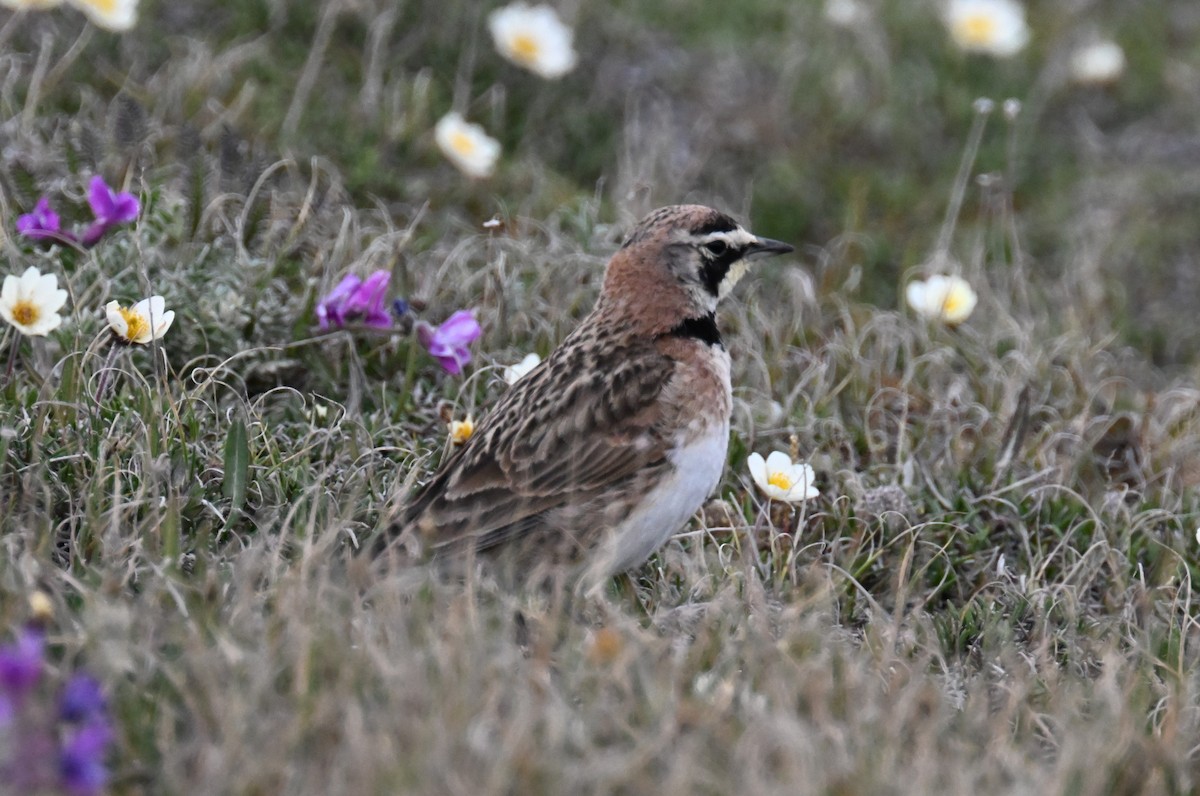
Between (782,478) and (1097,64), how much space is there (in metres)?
5.20

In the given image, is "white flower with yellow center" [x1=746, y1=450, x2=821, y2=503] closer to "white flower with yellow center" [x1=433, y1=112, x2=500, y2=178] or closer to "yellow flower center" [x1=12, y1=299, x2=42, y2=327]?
"yellow flower center" [x1=12, y1=299, x2=42, y2=327]

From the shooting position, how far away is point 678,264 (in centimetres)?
528

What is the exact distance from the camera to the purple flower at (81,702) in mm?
3207

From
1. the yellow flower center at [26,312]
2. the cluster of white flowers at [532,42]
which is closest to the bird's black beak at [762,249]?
the yellow flower center at [26,312]

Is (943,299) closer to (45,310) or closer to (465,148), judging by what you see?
(465,148)

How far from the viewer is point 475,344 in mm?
5941

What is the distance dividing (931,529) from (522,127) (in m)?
3.71

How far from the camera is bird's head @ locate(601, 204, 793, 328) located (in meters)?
5.23

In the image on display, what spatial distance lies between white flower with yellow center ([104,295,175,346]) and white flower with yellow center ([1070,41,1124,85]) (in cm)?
633

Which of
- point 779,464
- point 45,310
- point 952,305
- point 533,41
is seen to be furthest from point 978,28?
point 45,310

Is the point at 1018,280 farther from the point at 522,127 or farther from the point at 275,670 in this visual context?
the point at 275,670

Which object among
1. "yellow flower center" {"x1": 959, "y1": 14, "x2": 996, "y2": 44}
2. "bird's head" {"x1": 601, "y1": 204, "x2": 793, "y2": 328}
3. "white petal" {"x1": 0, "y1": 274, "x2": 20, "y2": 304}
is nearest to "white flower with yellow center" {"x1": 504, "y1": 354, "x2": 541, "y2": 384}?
"bird's head" {"x1": 601, "y1": 204, "x2": 793, "y2": 328}

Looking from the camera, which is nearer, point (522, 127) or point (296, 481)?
point (296, 481)

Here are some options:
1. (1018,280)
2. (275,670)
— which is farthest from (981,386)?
(275,670)
